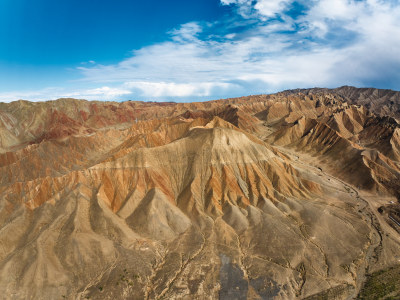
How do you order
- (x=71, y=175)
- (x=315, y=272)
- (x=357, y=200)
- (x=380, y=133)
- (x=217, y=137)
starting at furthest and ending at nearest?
(x=380, y=133), (x=217, y=137), (x=357, y=200), (x=71, y=175), (x=315, y=272)

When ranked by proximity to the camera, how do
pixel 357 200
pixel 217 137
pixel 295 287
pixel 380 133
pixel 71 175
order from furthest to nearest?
pixel 380 133 < pixel 217 137 < pixel 357 200 < pixel 71 175 < pixel 295 287

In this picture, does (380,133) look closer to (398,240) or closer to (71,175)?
(398,240)

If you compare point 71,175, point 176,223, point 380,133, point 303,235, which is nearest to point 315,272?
point 303,235

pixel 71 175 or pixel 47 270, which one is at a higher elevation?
pixel 71 175

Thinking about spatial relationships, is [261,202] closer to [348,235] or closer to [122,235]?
[348,235]

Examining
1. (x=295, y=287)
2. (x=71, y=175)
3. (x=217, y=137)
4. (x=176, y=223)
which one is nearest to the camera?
(x=295, y=287)

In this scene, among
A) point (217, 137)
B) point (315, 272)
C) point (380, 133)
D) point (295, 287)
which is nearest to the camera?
point (295, 287)

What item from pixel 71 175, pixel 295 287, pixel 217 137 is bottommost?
pixel 295 287

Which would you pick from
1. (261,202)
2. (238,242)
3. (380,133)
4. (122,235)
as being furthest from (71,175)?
(380,133)

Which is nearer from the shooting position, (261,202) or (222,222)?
(222,222)
